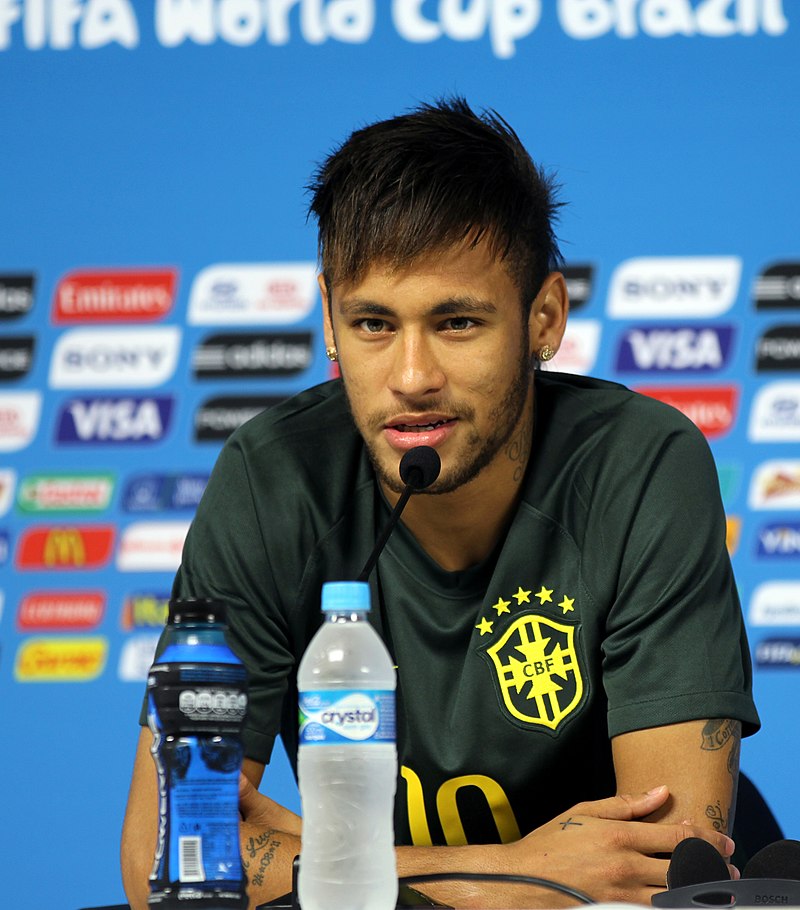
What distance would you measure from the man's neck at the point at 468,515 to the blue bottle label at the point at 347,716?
2.31 ft

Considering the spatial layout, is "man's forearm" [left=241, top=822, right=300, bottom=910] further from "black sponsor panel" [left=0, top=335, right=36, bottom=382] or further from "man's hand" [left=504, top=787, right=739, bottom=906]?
"black sponsor panel" [left=0, top=335, right=36, bottom=382]

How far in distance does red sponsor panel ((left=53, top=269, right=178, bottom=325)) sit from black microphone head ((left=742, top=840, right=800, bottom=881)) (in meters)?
2.27

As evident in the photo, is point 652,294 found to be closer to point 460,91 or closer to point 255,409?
point 460,91

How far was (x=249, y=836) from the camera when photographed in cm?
143

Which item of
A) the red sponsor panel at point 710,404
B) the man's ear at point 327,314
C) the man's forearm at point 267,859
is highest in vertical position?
the red sponsor panel at point 710,404

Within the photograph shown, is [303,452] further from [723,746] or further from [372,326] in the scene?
[723,746]

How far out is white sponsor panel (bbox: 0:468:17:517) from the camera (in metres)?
3.06

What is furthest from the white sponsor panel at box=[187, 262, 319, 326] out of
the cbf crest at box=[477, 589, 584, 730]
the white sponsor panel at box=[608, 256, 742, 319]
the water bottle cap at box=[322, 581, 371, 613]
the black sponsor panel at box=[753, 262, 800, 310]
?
the water bottle cap at box=[322, 581, 371, 613]

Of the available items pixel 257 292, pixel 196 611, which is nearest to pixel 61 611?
pixel 257 292

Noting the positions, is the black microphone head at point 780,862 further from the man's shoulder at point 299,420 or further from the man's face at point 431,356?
the man's shoulder at point 299,420

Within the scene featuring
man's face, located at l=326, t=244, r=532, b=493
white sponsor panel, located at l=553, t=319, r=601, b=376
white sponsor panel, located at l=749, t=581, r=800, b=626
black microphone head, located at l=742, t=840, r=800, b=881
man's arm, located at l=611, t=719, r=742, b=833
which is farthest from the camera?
white sponsor panel, located at l=553, t=319, r=601, b=376

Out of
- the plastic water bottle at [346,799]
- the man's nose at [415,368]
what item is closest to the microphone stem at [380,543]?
the plastic water bottle at [346,799]

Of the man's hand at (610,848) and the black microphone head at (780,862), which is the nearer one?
the black microphone head at (780,862)

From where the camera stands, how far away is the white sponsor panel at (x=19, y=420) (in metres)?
3.09
